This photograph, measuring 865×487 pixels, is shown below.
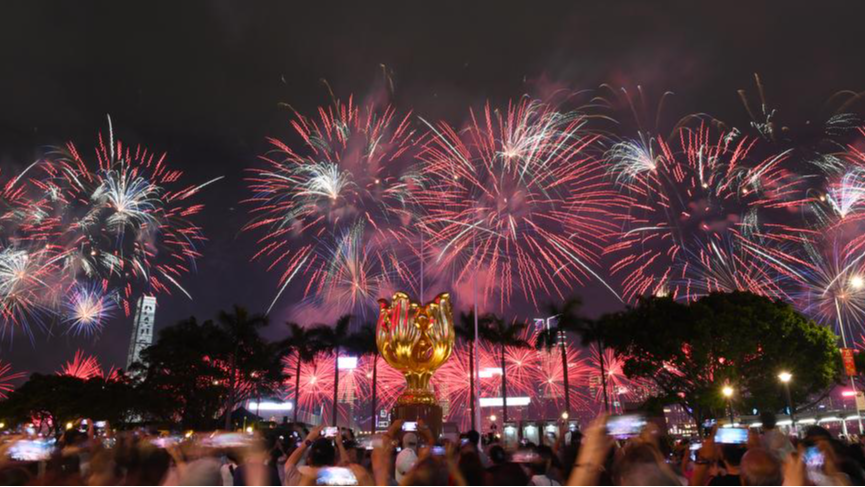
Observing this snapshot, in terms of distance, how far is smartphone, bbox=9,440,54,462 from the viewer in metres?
9.41

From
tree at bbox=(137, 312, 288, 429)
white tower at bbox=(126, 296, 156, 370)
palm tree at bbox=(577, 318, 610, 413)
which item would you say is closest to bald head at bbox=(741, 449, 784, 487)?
palm tree at bbox=(577, 318, 610, 413)

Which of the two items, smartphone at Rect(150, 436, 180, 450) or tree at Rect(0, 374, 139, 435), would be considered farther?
tree at Rect(0, 374, 139, 435)

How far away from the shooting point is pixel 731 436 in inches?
334

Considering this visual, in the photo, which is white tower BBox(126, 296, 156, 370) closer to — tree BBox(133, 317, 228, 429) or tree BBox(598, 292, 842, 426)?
tree BBox(133, 317, 228, 429)

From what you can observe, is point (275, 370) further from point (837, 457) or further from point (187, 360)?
point (837, 457)

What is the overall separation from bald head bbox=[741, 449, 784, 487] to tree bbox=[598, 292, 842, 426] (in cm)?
3632

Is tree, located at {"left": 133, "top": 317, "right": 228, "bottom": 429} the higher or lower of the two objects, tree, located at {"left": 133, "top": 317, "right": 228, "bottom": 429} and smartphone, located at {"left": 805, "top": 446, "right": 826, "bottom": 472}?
the higher

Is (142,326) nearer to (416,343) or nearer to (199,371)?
(199,371)

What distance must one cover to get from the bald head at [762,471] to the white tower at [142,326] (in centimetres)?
18218

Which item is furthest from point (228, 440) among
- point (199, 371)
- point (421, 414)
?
point (199, 371)

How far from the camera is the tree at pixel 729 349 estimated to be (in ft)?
125

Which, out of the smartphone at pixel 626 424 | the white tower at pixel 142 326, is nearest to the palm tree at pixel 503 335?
the smartphone at pixel 626 424

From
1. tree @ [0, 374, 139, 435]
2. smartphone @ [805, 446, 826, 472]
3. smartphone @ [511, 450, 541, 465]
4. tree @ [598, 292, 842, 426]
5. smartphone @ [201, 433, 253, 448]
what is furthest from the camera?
tree @ [0, 374, 139, 435]

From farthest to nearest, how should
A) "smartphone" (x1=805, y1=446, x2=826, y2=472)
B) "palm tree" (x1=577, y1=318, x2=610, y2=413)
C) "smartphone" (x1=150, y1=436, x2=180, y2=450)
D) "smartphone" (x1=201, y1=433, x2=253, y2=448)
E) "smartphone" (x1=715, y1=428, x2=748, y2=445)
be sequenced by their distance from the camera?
"palm tree" (x1=577, y1=318, x2=610, y2=413) → "smartphone" (x1=715, y1=428, x2=748, y2=445) → "smartphone" (x1=201, y1=433, x2=253, y2=448) → "smartphone" (x1=150, y1=436, x2=180, y2=450) → "smartphone" (x1=805, y1=446, x2=826, y2=472)
